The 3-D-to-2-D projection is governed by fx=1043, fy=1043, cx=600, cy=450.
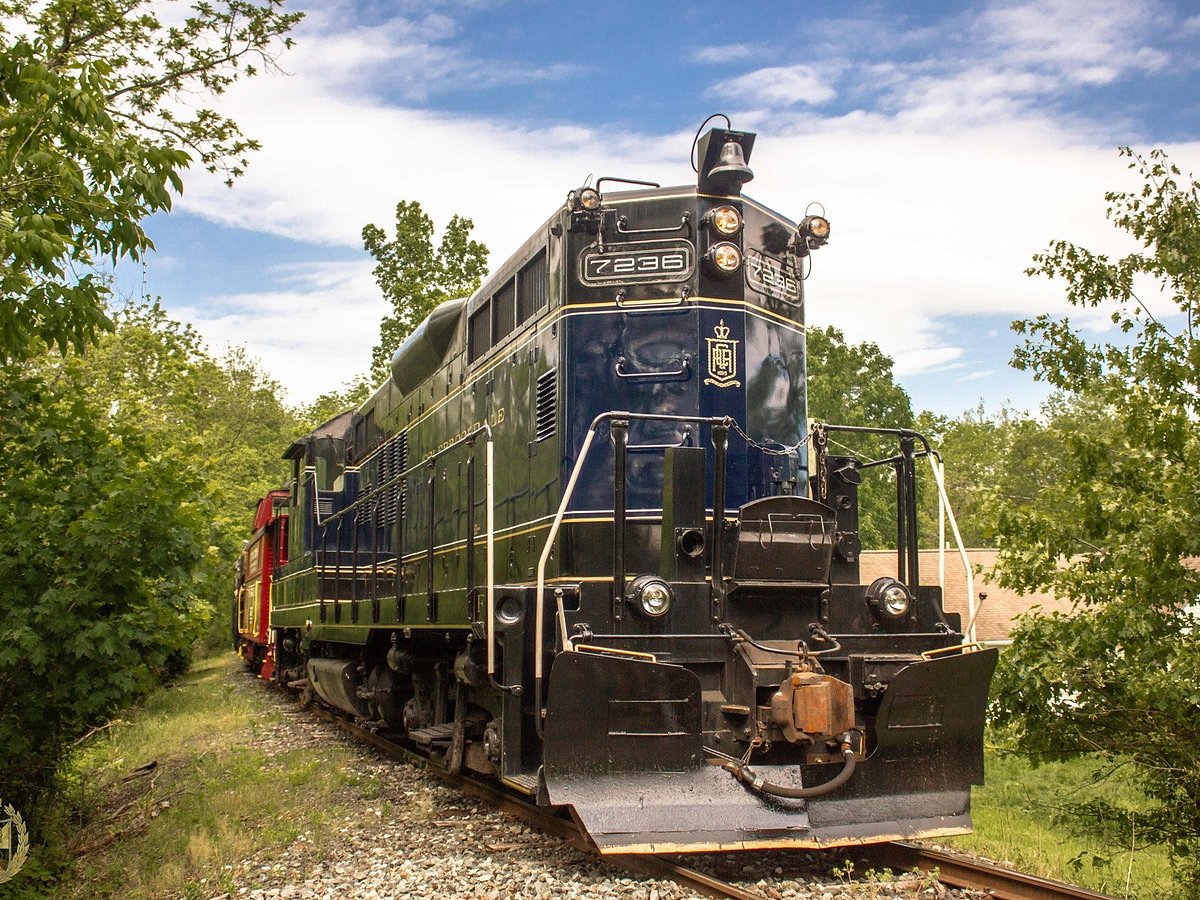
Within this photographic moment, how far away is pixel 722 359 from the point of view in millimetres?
6512

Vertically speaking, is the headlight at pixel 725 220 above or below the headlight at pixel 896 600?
above

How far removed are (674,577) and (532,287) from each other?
8.35ft

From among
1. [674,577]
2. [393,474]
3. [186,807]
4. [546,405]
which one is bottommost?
[186,807]

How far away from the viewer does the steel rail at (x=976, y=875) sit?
186 inches

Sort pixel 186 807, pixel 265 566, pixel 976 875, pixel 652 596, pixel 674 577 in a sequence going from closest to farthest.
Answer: pixel 976 875 → pixel 652 596 → pixel 674 577 → pixel 186 807 → pixel 265 566

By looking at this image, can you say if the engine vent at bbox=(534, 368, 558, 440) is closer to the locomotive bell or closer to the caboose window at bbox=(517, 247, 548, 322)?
the caboose window at bbox=(517, 247, 548, 322)

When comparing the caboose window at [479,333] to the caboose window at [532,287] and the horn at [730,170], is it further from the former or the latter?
the horn at [730,170]

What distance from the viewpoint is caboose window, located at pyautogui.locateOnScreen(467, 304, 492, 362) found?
26.7 feet

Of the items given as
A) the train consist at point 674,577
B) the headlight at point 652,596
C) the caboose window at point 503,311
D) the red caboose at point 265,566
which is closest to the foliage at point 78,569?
the train consist at point 674,577

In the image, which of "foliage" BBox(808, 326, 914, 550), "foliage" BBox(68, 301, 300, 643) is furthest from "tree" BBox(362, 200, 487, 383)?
"foliage" BBox(808, 326, 914, 550)

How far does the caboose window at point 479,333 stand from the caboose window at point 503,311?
0.34 ft

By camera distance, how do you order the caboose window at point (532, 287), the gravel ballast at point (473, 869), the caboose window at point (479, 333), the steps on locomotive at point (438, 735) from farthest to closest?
the caboose window at point (479, 333), the steps on locomotive at point (438, 735), the caboose window at point (532, 287), the gravel ballast at point (473, 869)

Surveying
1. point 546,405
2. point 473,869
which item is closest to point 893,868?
point 473,869

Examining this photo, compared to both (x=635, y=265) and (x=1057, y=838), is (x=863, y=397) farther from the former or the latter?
(x=635, y=265)
